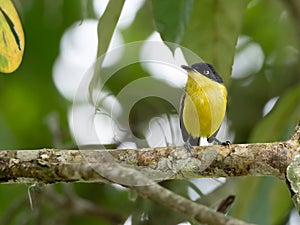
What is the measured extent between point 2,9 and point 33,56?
109cm

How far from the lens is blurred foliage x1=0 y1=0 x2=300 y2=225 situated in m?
1.81

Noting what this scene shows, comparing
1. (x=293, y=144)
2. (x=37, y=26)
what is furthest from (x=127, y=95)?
(x=293, y=144)

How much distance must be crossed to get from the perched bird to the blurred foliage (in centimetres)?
18

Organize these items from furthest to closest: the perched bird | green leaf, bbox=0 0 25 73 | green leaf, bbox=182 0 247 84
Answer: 1. green leaf, bbox=182 0 247 84
2. the perched bird
3. green leaf, bbox=0 0 25 73

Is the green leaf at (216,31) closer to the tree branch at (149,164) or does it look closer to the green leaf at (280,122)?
the green leaf at (280,122)

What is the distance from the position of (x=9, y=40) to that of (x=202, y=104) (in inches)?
16.8

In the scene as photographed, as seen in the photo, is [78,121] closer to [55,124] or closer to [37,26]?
[55,124]

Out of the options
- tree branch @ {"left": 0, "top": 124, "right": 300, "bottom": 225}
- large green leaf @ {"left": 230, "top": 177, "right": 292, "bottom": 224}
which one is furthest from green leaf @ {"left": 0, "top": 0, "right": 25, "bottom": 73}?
large green leaf @ {"left": 230, "top": 177, "right": 292, "bottom": 224}

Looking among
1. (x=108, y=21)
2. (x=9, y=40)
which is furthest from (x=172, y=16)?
(x=9, y=40)

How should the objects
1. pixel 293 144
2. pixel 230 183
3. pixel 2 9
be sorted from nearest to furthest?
pixel 293 144
pixel 2 9
pixel 230 183

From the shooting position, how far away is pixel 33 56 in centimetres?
238

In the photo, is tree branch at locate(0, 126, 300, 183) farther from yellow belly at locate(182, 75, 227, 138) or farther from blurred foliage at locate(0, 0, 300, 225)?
blurred foliage at locate(0, 0, 300, 225)

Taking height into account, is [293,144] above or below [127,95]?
above

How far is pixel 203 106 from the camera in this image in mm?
1523
